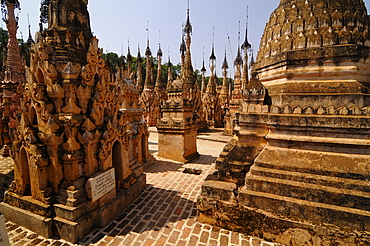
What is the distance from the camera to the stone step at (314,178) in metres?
3.91

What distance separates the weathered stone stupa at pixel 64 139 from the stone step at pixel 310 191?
380 cm

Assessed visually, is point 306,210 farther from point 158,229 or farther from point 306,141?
point 158,229

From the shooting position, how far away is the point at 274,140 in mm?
4926

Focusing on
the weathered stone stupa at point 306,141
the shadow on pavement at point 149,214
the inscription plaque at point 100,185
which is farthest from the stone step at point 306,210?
the inscription plaque at point 100,185

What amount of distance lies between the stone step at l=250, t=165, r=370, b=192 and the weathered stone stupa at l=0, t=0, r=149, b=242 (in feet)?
12.9

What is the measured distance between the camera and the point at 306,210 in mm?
3980

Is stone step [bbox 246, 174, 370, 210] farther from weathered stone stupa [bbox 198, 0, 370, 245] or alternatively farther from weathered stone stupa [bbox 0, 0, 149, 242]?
weathered stone stupa [bbox 0, 0, 149, 242]

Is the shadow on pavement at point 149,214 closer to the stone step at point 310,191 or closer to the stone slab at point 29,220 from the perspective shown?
the stone slab at point 29,220

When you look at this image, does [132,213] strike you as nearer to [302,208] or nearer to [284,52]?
[302,208]

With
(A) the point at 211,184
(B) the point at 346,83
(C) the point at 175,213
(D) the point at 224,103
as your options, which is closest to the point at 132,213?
(C) the point at 175,213

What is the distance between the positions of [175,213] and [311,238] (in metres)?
3.20

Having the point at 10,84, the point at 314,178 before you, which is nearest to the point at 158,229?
the point at 314,178

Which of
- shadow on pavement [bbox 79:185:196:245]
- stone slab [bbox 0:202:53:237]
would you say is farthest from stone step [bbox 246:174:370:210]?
stone slab [bbox 0:202:53:237]

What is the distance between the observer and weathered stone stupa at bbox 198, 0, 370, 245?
155 inches
